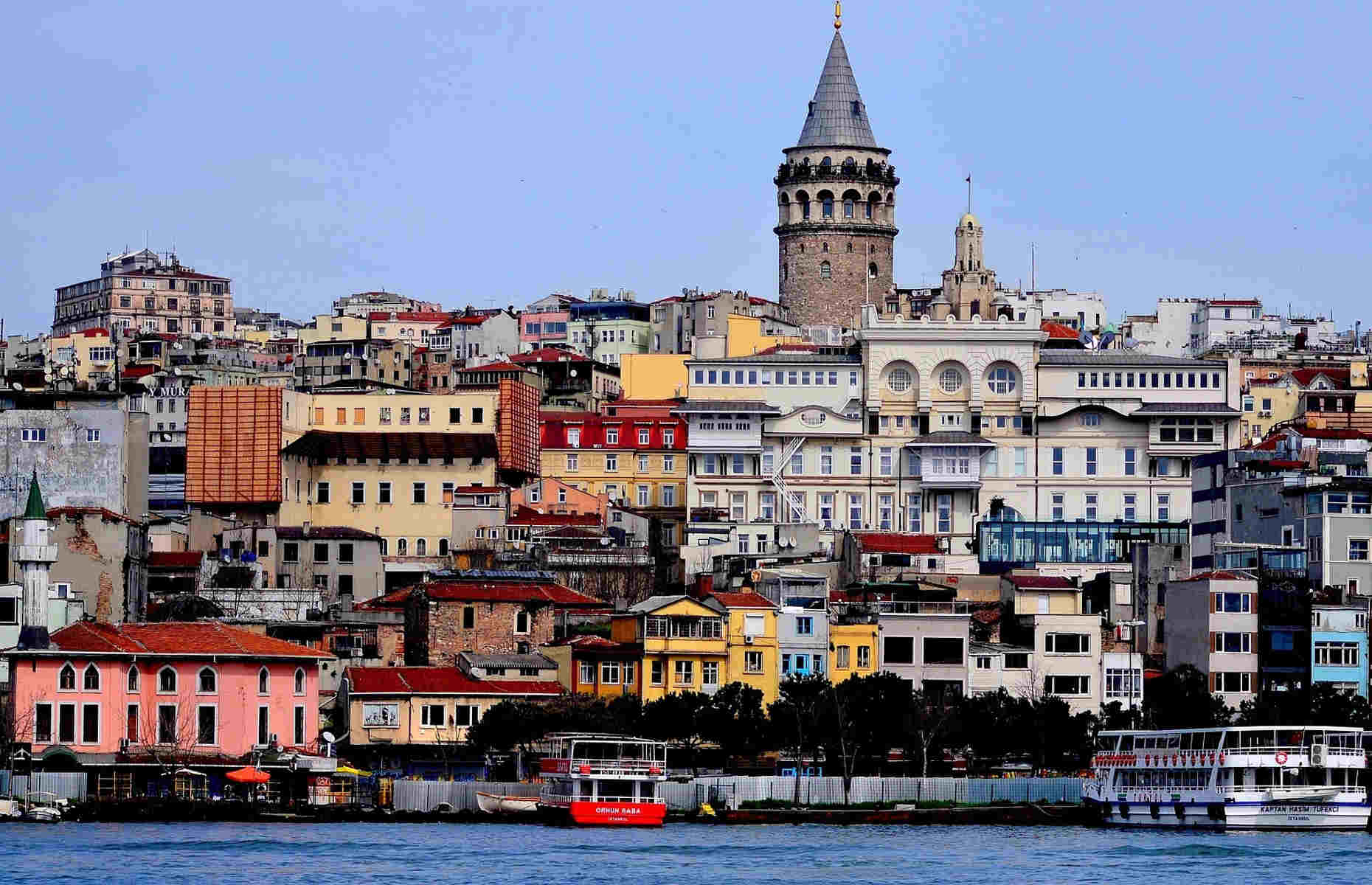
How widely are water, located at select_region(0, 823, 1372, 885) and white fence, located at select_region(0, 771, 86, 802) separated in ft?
7.47

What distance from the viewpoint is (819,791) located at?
79.4 m

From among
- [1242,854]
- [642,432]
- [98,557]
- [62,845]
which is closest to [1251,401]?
[642,432]

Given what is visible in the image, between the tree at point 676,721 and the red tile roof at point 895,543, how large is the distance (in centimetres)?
2769

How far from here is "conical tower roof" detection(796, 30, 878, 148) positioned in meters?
158

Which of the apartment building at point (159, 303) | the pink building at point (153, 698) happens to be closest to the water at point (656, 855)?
the pink building at point (153, 698)

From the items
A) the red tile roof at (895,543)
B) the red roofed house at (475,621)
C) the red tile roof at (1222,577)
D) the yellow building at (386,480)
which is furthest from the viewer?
the yellow building at (386,480)

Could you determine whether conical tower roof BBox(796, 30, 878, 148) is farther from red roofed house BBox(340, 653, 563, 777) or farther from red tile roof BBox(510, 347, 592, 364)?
red roofed house BBox(340, 653, 563, 777)

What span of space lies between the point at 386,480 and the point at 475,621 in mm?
27511

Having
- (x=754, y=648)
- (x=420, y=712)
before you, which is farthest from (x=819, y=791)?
(x=420, y=712)

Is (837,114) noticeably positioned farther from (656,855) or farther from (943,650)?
(656,855)

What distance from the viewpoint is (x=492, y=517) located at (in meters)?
114

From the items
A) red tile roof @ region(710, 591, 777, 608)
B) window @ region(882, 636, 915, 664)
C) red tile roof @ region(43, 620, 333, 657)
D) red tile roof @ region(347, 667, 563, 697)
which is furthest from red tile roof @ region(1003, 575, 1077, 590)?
red tile roof @ region(43, 620, 333, 657)

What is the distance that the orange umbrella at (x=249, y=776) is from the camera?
76.9m

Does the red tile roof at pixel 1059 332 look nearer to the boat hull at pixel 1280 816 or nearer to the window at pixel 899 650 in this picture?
the window at pixel 899 650
